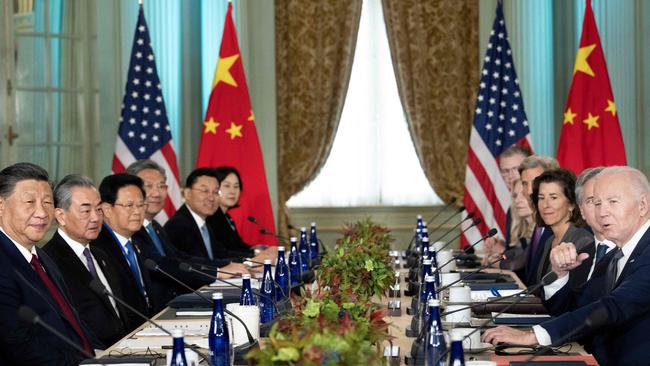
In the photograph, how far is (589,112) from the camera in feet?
24.1

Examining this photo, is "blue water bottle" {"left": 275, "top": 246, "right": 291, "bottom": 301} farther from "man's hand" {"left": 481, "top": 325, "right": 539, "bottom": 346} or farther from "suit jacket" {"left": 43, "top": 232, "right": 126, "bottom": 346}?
"man's hand" {"left": 481, "top": 325, "right": 539, "bottom": 346}

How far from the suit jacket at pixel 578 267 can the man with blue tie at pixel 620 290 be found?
403 mm

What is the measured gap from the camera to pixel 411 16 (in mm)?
9125

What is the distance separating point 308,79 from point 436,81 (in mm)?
1149

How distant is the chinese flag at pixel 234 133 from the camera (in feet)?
26.5

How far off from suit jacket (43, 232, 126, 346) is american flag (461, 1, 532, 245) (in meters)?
4.18

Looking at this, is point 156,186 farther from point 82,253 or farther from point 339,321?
point 339,321

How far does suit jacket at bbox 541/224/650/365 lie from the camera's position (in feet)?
10.2

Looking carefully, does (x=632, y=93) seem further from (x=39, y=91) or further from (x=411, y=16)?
(x=39, y=91)

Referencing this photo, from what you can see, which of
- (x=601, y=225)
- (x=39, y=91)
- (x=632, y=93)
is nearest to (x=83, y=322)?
(x=601, y=225)

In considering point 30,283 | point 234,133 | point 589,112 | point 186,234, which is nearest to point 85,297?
point 30,283

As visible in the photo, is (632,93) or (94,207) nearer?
(94,207)

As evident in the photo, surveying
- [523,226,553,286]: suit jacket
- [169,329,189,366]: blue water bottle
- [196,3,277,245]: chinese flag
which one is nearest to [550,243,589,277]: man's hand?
[523,226,553,286]: suit jacket

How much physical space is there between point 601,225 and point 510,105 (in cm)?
455
